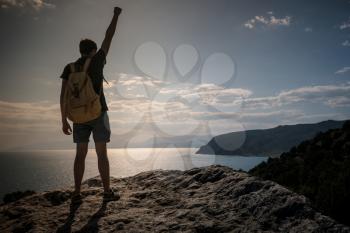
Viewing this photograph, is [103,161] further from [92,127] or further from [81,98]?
[81,98]

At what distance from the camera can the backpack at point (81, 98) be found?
15.6 feet

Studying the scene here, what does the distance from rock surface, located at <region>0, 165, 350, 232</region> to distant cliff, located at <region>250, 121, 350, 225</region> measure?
0.45 meters

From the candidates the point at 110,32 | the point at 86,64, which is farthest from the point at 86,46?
the point at 110,32

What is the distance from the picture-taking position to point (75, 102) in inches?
188

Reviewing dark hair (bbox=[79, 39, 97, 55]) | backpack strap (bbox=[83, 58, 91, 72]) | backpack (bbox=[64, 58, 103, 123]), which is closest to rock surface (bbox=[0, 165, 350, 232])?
backpack (bbox=[64, 58, 103, 123])

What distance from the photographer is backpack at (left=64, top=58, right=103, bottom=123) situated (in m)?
4.77

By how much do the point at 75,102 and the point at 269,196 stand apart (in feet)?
10.5

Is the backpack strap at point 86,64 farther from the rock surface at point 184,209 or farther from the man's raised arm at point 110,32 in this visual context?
the rock surface at point 184,209

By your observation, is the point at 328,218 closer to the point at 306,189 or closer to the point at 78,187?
the point at 78,187

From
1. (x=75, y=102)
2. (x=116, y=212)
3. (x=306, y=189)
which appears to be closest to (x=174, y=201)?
(x=116, y=212)

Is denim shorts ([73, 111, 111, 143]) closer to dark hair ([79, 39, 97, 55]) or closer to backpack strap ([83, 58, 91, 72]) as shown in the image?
A: backpack strap ([83, 58, 91, 72])

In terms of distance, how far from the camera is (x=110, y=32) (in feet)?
17.5

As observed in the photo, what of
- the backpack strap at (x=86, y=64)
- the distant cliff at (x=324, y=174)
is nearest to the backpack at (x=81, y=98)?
the backpack strap at (x=86, y=64)

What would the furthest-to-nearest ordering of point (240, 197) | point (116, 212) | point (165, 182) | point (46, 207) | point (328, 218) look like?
point (165, 182) < point (46, 207) < point (116, 212) < point (240, 197) < point (328, 218)
